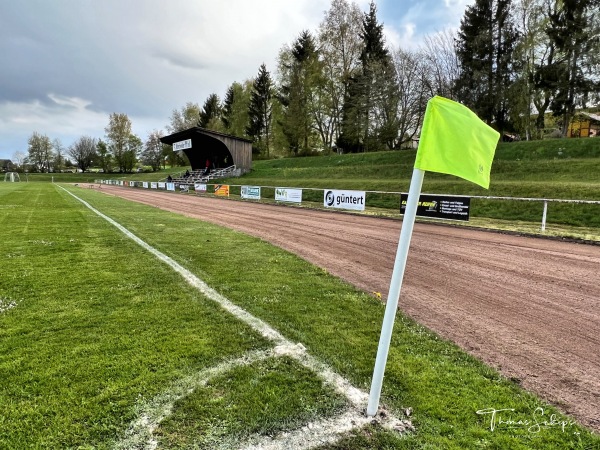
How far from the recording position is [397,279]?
2275 mm

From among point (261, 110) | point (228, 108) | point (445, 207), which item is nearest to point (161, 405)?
point (445, 207)

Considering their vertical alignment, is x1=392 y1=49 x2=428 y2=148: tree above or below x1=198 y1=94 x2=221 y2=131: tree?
below

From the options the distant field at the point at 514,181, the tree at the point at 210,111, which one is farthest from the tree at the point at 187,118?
the distant field at the point at 514,181

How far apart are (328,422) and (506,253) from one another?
753 centimetres

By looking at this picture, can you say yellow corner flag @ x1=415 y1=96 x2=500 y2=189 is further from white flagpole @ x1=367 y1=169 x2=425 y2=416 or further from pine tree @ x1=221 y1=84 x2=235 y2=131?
pine tree @ x1=221 y1=84 x2=235 y2=131

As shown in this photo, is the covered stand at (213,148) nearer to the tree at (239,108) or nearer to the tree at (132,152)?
the tree at (239,108)

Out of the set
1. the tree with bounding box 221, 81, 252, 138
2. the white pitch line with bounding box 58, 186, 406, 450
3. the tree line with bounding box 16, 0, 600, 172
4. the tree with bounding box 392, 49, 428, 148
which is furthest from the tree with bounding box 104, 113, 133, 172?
the white pitch line with bounding box 58, 186, 406, 450

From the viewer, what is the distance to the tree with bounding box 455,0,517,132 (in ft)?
108

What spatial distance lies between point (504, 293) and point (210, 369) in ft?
14.5

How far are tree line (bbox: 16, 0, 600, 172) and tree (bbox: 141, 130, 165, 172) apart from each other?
150ft

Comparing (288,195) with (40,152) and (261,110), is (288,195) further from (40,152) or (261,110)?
(40,152)

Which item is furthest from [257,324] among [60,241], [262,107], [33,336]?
[262,107]

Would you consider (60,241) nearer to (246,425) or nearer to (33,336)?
(33,336)

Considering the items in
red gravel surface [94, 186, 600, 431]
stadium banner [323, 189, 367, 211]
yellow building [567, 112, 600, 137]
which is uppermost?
yellow building [567, 112, 600, 137]
